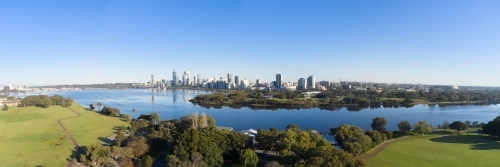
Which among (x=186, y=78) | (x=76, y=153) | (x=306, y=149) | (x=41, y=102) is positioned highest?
(x=186, y=78)

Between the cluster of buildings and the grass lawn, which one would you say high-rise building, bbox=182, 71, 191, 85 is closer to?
the cluster of buildings

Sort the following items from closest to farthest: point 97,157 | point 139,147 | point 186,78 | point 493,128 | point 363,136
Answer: point 97,157 → point 139,147 → point 363,136 → point 493,128 → point 186,78

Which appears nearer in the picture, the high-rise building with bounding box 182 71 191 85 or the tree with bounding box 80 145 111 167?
the tree with bounding box 80 145 111 167

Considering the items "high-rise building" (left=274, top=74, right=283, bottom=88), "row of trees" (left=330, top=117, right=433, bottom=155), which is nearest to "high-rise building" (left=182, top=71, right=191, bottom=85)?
"high-rise building" (left=274, top=74, right=283, bottom=88)

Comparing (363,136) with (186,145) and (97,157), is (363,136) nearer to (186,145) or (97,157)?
(186,145)

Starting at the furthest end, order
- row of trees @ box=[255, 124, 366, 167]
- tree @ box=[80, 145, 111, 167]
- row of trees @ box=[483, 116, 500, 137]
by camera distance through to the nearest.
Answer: row of trees @ box=[483, 116, 500, 137] → tree @ box=[80, 145, 111, 167] → row of trees @ box=[255, 124, 366, 167]

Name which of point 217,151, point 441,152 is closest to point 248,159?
point 217,151
